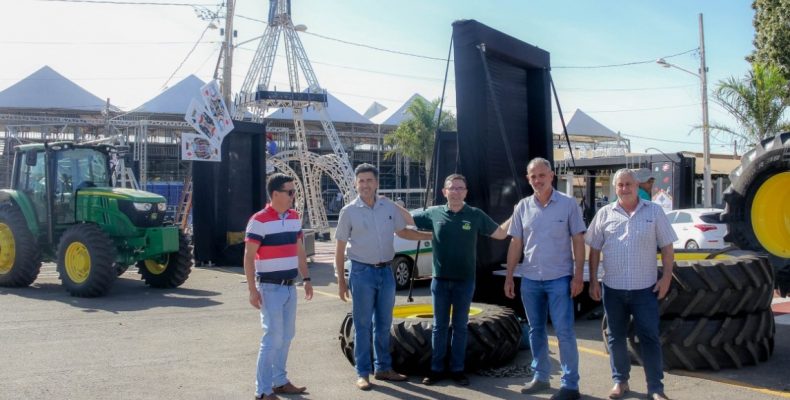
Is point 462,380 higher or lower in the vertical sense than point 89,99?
lower

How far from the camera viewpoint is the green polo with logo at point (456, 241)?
19.7ft

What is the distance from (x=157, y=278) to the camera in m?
12.6

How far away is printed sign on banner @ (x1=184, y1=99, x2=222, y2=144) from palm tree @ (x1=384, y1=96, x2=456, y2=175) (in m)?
29.0

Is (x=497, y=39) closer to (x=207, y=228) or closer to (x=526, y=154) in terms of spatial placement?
(x=526, y=154)

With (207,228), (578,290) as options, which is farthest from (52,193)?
(578,290)

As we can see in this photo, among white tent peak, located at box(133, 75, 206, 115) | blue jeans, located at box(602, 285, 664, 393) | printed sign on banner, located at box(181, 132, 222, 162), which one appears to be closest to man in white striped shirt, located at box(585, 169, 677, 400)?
blue jeans, located at box(602, 285, 664, 393)

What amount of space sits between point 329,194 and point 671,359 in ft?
131

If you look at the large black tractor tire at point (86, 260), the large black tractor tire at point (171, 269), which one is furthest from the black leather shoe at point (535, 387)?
the large black tractor tire at point (171, 269)

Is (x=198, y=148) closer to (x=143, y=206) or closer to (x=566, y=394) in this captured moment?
(x=143, y=206)

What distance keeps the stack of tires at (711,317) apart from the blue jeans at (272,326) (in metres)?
2.80

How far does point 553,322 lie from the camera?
5664mm

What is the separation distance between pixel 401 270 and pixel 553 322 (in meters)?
6.78

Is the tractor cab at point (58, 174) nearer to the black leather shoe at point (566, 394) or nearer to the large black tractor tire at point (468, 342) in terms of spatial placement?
the large black tractor tire at point (468, 342)

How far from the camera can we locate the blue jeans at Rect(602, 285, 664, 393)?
17.9 ft
